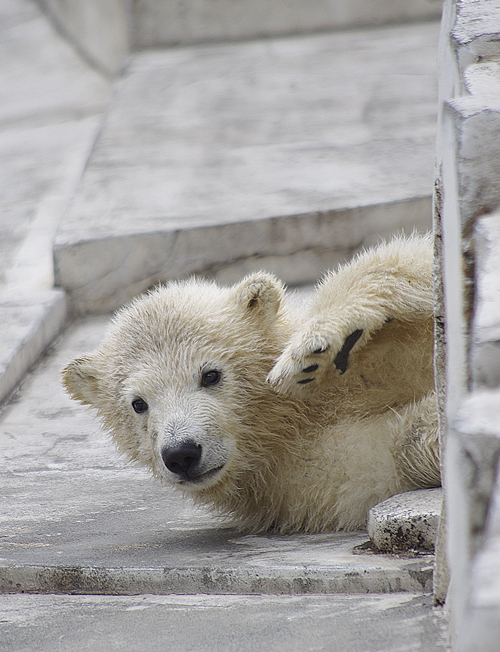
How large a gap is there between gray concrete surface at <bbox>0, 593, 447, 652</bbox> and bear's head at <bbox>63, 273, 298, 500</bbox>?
45 cm

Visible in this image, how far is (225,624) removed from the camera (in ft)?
4.81

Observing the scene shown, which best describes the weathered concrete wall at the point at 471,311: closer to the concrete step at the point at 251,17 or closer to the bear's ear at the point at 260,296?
the bear's ear at the point at 260,296

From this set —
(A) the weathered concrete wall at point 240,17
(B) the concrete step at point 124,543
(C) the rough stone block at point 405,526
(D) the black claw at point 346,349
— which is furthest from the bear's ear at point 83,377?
(A) the weathered concrete wall at point 240,17

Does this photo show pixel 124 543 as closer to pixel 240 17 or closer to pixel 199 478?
pixel 199 478

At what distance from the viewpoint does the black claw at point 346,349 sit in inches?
78.2

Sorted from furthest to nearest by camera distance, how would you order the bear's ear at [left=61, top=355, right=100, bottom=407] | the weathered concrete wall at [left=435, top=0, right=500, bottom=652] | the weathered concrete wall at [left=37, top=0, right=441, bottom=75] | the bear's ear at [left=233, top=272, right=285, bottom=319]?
the weathered concrete wall at [left=37, top=0, right=441, bottom=75] → the bear's ear at [left=61, top=355, right=100, bottom=407] → the bear's ear at [left=233, top=272, right=285, bottom=319] → the weathered concrete wall at [left=435, top=0, right=500, bottom=652]

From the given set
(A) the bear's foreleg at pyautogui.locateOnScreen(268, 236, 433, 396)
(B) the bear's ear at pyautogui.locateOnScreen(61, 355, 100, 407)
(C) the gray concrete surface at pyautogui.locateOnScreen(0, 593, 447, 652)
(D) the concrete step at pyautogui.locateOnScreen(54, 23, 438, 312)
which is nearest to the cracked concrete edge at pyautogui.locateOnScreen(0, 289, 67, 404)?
(D) the concrete step at pyautogui.locateOnScreen(54, 23, 438, 312)

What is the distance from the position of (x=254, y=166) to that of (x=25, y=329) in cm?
199

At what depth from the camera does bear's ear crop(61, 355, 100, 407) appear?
2414mm

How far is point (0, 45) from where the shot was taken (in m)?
10.0

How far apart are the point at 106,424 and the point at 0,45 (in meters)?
8.98

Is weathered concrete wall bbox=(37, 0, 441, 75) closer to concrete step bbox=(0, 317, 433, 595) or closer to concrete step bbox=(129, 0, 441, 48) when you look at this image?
concrete step bbox=(129, 0, 441, 48)

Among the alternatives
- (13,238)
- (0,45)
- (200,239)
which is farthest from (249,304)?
(0,45)

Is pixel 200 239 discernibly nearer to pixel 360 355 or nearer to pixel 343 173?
pixel 343 173
